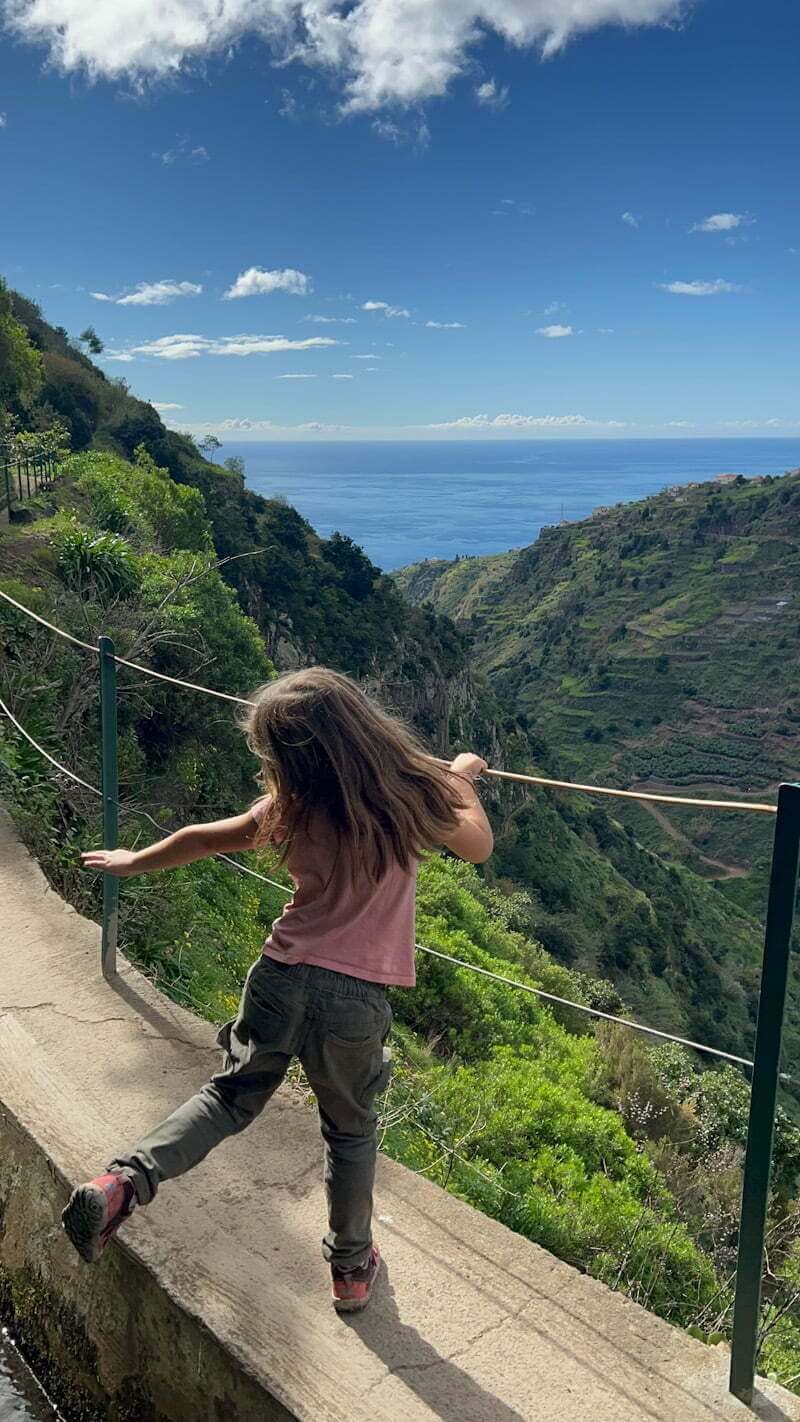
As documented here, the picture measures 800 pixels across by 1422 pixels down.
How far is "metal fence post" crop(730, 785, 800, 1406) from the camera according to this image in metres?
1.65

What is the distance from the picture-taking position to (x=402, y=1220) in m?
2.36

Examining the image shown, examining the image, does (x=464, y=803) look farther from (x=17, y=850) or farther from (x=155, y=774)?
(x=155, y=774)

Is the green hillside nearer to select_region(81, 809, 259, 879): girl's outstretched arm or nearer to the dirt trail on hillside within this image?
the dirt trail on hillside

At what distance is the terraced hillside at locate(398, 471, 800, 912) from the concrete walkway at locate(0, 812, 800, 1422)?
194 feet

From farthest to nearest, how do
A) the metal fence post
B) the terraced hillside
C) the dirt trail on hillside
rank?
the terraced hillside → the dirt trail on hillside → the metal fence post

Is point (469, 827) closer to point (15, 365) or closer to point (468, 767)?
point (468, 767)

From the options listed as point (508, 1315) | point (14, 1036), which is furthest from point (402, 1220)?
point (14, 1036)

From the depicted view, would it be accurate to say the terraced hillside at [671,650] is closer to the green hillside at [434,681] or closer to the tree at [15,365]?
the green hillside at [434,681]

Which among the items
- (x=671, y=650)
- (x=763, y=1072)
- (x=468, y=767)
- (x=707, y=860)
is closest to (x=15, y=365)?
(x=468, y=767)

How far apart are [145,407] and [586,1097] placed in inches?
1428

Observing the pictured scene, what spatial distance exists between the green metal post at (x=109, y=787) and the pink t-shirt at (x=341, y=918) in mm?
1215

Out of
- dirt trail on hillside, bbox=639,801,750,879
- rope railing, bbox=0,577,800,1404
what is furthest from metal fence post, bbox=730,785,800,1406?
dirt trail on hillside, bbox=639,801,750,879

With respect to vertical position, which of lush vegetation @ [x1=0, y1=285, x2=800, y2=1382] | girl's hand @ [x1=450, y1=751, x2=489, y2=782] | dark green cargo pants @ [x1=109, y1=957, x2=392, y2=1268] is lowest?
lush vegetation @ [x1=0, y1=285, x2=800, y2=1382]

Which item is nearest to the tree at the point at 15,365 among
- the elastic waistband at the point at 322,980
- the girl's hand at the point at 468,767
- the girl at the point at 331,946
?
the girl's hand at the point at 468,767
